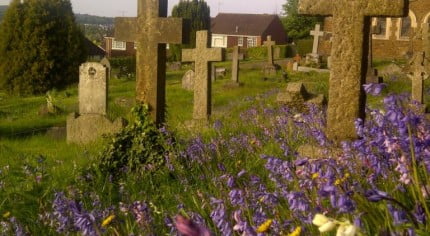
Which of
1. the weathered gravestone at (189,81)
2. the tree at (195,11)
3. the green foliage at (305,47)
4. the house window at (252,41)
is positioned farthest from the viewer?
the house window at (252,41)

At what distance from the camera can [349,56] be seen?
4.80 metres

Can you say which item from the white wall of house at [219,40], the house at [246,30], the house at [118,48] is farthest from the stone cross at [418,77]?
the white wall of house at [219,40]

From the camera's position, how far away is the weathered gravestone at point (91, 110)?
408 inches

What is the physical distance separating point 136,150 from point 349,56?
8.75 ft

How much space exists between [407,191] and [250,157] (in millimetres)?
2950

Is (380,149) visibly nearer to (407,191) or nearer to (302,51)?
(407,191)

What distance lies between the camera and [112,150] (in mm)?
6355

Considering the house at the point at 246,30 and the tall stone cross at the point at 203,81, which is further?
the house at the point at 246,30

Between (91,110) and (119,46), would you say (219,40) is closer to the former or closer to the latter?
(119,46)

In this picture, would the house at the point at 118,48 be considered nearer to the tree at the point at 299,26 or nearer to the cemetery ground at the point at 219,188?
the tree at the point at 299,26

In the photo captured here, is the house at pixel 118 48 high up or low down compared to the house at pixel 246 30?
down

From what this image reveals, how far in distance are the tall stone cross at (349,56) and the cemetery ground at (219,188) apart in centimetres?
22

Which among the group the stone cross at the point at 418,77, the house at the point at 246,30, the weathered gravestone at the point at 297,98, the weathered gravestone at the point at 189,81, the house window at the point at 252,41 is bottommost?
the weathered gravestone at the point at 189,81

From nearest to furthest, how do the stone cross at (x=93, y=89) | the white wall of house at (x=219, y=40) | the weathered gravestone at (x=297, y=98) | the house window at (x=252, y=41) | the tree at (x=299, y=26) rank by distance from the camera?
1. the stone cross at (x=93, y=89)
2. the weathered gravestone at (x=297, y=98)
3. the tree at (x=299, y=26)
4. the house window at (x=252, y=41)
5. the white wall of house at (x=219, y=40)
